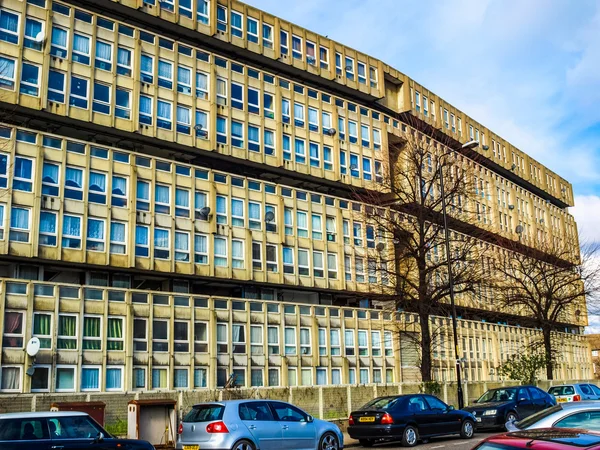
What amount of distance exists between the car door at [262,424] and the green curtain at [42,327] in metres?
14.2

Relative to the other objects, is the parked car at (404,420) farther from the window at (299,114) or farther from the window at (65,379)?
the window at (299,114)

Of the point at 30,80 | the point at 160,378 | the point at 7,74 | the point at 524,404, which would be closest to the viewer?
the point at 524,404

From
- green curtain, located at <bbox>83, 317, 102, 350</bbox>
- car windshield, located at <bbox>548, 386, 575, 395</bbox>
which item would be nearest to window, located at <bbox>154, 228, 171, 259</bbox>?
green curtain, located at <bbox>83, 317, 102, 350</bbox>

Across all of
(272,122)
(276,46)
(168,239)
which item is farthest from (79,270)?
(276,46)

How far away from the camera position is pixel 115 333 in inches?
1131

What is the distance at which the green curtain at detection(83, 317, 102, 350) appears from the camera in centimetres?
2773

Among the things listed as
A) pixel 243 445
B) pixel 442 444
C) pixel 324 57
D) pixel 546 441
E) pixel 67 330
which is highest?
pixel 324 57

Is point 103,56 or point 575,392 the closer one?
point 575,392

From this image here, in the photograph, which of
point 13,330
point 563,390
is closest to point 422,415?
point 563,390

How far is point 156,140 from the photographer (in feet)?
112

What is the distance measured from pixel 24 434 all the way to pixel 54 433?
474 mm

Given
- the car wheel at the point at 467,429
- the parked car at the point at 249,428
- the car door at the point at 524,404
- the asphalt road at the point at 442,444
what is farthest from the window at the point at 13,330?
the car door at the point at 524,404

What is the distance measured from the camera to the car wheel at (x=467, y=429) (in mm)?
20906

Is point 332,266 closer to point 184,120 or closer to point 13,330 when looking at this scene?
point 184,120
